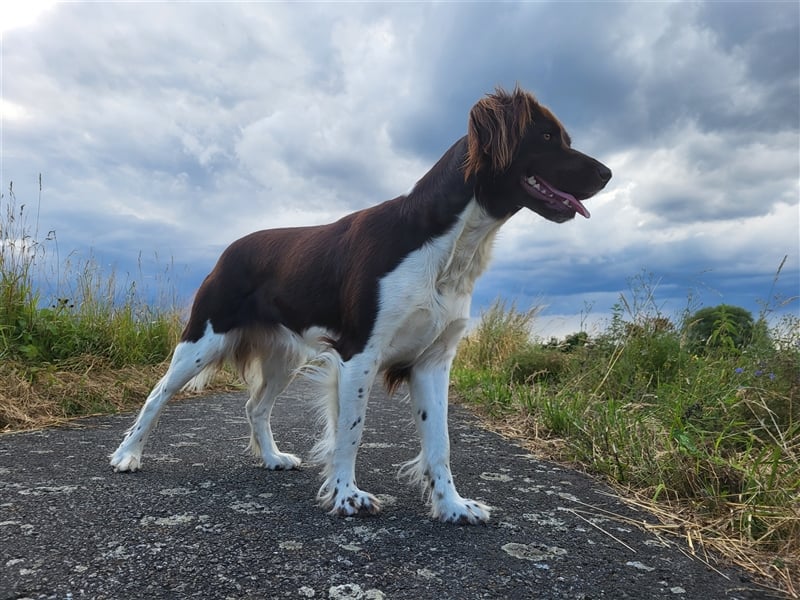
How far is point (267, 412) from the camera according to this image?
131 inches

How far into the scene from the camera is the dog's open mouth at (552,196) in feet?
8.03

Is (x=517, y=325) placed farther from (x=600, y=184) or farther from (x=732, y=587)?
(x=732, y=587)

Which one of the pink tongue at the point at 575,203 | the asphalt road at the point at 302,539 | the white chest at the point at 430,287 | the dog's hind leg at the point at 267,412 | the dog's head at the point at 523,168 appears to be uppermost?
the dog's head at the point at 523,168

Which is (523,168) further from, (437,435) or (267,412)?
(267,412)

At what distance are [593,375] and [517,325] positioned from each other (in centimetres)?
350

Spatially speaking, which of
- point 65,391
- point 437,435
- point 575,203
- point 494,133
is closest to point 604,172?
point 575,203

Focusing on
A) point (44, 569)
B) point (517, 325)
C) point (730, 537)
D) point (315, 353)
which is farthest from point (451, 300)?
point (517, 325)

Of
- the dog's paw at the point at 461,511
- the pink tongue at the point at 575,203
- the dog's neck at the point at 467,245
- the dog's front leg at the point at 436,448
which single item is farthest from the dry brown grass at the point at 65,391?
the pink tongue at the point at 575,203

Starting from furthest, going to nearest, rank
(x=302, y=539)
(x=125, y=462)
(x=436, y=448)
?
(x=125, y=462) → (x=436, y=448) → (x=302, y=539)

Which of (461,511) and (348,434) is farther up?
(348,434)

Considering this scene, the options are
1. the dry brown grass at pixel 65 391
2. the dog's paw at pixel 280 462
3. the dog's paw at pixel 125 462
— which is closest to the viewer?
the dog's paw at pixel 125 462

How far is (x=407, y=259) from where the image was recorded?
246cm

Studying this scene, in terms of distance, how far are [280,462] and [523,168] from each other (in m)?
2.01

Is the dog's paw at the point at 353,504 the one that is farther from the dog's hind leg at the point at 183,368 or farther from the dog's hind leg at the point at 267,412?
the dog's hind leg at the point at 183,368
